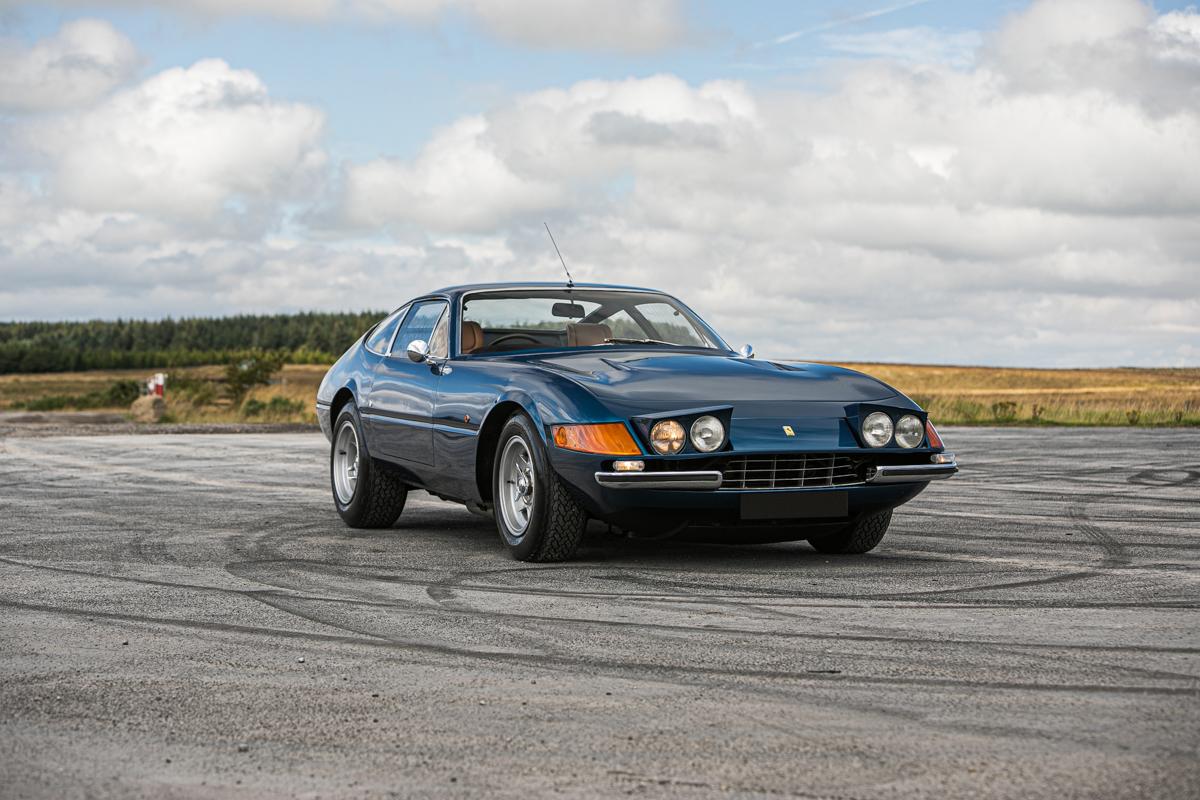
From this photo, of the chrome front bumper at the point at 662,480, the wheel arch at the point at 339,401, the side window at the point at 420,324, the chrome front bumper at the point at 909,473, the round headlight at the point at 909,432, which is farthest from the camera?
the wheel arch at the point at 339,401

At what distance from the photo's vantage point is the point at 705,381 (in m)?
7.87

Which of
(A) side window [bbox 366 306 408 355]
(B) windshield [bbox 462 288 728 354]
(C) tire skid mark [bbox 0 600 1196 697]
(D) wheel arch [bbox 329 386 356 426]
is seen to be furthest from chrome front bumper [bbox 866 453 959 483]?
(D) wheel arch [bbox 329 386 356 426]

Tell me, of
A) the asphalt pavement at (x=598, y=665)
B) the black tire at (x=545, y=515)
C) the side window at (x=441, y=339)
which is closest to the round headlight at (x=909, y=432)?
the asphalt pavement at (x=598, y=665)

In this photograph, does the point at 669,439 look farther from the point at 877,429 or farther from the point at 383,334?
the point at 383,334

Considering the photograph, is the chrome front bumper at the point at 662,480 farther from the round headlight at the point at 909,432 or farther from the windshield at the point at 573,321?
the windshield at the point at 573,321

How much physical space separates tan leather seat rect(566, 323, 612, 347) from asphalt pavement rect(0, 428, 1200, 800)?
1.28m

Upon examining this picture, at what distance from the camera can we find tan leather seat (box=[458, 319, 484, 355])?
921 cm

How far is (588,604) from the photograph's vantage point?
650 centimetres

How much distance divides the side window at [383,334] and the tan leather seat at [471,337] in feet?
3.86

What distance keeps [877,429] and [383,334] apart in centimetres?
408

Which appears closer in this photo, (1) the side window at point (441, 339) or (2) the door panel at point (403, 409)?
(2) the door panel at point (403, 409)

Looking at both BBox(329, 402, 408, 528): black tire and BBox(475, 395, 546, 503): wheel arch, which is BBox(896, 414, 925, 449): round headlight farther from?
BBox(329, 402, 408, 528): black tire

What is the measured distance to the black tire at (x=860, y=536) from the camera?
27.4 feet

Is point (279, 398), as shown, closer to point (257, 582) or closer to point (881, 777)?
point (257, 582)
